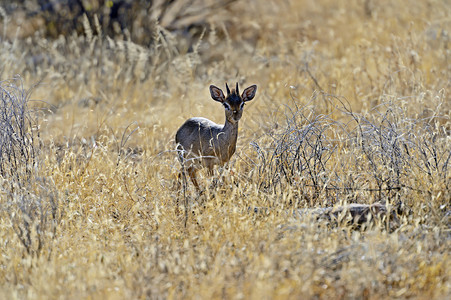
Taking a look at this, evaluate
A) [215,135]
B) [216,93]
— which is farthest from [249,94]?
[215,135]

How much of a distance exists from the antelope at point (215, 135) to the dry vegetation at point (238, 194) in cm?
17

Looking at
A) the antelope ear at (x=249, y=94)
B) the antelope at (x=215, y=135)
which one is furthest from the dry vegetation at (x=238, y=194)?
the antelope ear at (x=249, y=94)

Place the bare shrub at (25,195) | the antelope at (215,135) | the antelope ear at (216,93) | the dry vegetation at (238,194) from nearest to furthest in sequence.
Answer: the dry vegetation at (238,194) < the bare shrub at (25,195) < the antelope at (215,135) < the antelope ear at (216,93)

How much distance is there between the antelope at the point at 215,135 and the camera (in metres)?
5.61

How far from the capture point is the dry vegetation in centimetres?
377

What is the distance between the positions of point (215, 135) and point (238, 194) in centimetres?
106

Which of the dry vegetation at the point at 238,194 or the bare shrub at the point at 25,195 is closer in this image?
the dry vegetation at the point at 238,194

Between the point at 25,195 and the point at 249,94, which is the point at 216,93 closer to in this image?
the point at 249,94

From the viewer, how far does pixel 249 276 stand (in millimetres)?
3750

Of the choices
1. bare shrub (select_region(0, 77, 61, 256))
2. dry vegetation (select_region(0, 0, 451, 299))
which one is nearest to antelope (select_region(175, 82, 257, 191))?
dry vegetation (select_region(0, 0, 451, 299))

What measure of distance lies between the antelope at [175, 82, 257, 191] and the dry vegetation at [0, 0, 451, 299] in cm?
17

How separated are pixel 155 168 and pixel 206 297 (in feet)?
9.44

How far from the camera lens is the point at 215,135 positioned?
5883 millimetres

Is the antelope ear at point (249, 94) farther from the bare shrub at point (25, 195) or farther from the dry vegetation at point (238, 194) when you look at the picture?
the bare shrub at point (25, 195)
